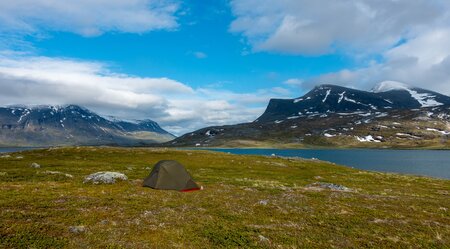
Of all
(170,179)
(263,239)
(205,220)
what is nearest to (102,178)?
(170,179)

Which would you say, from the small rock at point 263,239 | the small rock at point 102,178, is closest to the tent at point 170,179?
the small rock at point 102,178

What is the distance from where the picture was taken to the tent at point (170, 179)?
34.2 m

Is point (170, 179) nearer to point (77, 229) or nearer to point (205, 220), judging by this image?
point (205, 220)

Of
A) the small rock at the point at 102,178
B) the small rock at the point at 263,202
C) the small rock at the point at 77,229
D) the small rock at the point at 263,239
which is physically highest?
the small rock at the point at 102,178

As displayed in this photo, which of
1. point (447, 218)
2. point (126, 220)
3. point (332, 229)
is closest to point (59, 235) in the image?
point (126, 220)

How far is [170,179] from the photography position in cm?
3475

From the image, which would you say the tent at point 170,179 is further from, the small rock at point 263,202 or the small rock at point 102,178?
the small rock at point 263,202

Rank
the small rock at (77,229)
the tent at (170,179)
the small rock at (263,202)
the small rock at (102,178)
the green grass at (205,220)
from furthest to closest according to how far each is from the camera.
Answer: the small rock at (102,178) < the tent at (170,179) < the small rock at (263,202) < the small rock at (77,229) < the green grass at (205,220)

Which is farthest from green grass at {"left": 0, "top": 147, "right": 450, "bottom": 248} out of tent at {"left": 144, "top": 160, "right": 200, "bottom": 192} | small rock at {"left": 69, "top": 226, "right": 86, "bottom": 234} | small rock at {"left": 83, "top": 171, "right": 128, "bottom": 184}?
small rock at {"left": 83, "top": 171, "right": 128, "bottom": 184}

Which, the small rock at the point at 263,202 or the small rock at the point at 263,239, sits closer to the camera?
the small rock at the point at 263,239

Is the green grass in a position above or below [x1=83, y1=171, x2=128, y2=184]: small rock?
below

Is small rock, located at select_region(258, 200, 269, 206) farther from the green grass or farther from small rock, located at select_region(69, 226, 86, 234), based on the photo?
small rock, located at select_region(69, 226, 86, 234)

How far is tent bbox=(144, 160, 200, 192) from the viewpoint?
112 feet

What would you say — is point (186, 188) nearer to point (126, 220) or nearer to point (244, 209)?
point (244, 209)
